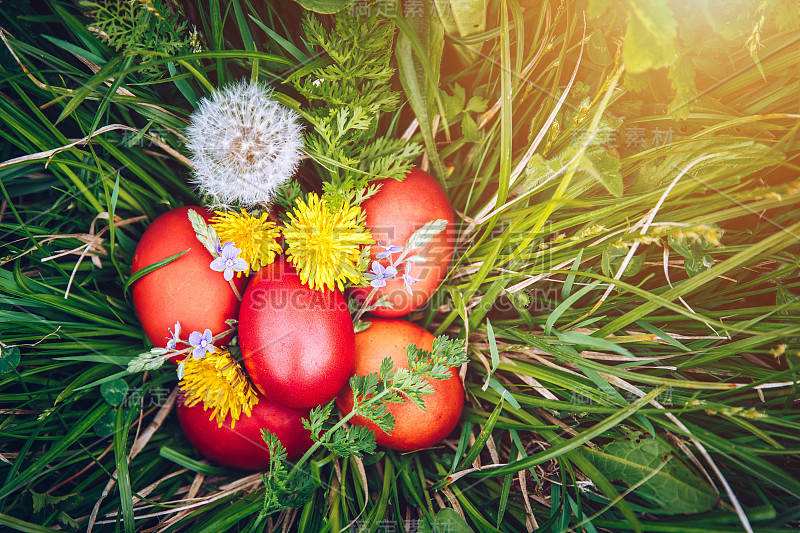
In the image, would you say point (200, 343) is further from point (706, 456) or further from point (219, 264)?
point (706, 456)

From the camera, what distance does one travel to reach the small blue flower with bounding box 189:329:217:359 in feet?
3.47

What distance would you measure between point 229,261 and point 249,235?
3.5 inches

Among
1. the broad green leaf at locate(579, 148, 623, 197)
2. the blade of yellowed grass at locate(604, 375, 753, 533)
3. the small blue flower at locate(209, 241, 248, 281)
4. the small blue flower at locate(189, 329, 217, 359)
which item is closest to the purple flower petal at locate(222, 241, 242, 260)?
the small blue flower at locate(209, 241, 248, 281)

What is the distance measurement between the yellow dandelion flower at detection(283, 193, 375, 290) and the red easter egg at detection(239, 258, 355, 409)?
0.08 m

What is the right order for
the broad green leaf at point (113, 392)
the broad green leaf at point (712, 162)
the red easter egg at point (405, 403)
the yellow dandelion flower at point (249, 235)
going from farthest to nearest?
A: the broad green leaf at point (113, 392)
the red easter egg at point (405, 403)
the yellow dandelion flower at point (249, 235)
the broad green leaf at point (712, 162)

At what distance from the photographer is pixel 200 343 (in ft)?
3.55

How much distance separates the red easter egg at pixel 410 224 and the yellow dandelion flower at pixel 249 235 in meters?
0.30

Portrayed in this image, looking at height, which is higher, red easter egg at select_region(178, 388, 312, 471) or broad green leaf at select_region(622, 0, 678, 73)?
broad green leaf at select_region(622, 0, 678, 73)

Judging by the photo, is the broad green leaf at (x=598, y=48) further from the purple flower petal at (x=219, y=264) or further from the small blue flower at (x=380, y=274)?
the purple flower petal at (x=219, y=264)

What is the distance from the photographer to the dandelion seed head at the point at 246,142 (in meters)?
1.12

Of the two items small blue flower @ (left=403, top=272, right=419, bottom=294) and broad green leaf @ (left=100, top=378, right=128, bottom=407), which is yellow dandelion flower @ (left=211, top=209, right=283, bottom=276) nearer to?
small blue flower @ (left=403, top=272, right=419, bottom=294)

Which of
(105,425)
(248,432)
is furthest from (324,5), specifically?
(105,425)

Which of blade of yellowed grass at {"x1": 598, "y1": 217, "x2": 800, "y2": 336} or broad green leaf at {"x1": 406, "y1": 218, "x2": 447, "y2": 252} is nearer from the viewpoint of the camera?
blade of yellowed grass at {"x1": 598, "y1": 217, "x2": 800, "y2": 336}

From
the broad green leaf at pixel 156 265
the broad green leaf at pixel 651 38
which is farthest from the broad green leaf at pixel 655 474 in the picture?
the broad green leaf at pixel 156 265
